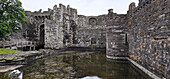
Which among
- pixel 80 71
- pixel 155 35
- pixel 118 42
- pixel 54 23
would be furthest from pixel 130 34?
pixel 54 23

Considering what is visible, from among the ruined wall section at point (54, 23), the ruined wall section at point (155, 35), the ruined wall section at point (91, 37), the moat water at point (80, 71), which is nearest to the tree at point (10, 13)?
the ruined wall section at point (54, 23)

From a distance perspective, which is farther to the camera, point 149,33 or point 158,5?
point 149,33

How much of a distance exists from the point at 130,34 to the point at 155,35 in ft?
10.6

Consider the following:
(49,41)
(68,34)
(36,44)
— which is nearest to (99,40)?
(68,34)

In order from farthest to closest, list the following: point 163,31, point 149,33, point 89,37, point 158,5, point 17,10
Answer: point 89,37 → point 17,10 → point 149,33 → point 158,5 → point 163,31

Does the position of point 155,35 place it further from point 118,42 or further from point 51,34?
point 51,34

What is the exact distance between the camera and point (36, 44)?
17719mm

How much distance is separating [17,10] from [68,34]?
7163mm

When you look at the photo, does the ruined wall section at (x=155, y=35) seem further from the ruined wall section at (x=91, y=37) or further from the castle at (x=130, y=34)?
the ruined wall section at (x=91, y=37)

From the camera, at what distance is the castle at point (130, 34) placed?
3687 mm

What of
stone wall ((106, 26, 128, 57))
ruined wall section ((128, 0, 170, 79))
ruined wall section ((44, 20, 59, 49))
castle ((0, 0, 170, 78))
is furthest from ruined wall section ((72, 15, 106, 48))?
ruined wall section ((128, 0, 170, 79))

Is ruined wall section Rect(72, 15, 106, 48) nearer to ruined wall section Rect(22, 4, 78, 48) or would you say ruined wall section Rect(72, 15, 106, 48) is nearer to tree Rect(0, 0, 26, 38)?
ruined wall section Rect(22, 4, 78, 48)

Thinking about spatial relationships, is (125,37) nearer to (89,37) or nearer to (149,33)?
(149,33)

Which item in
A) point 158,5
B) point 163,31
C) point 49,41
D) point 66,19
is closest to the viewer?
point 163,31
